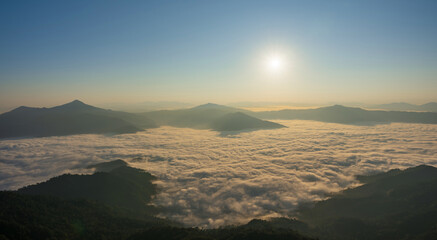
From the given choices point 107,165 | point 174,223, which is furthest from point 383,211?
point 107,165

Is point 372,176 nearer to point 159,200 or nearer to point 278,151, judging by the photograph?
point 278,151

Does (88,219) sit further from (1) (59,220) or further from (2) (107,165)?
(2) (107,165)

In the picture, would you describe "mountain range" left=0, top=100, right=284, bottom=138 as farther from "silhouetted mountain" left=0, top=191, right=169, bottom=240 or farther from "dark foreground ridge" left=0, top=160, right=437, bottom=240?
"silhouetted mountain" left=0, top=191, right=169, bottom=240

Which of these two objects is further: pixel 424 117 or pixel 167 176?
pixel 424 117

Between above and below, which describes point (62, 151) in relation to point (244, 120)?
below

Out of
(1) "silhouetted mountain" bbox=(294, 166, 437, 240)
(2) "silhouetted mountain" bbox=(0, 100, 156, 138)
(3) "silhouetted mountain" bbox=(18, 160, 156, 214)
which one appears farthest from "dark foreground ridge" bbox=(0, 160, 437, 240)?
(2) "silhouetted mountain" bbox=(0, 100, 156, 138)


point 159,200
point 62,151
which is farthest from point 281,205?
point 62,151

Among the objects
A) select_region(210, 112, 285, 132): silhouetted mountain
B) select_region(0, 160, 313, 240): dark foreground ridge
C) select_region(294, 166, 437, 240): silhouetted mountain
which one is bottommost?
select_region(294, 166, 437, 240): silhouetted mountain
